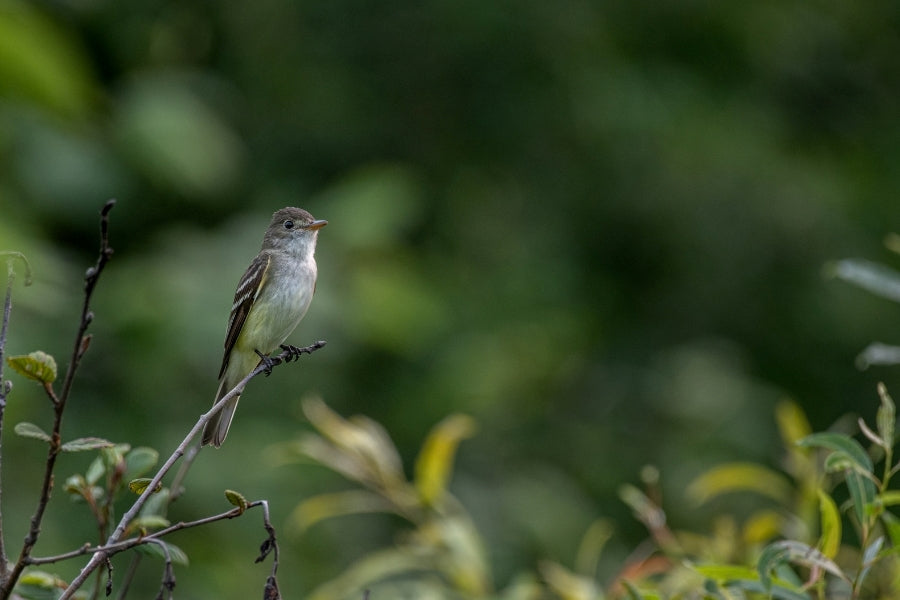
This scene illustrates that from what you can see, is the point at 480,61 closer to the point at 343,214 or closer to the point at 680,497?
the point at 343,214

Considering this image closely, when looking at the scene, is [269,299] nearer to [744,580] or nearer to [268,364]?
[268,364]

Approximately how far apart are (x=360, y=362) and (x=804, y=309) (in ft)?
12.0

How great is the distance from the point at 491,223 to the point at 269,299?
669 cm

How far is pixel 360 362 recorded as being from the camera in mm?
8797

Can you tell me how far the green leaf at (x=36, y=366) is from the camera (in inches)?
65.2

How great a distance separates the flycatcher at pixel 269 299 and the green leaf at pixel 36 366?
6.53 ft

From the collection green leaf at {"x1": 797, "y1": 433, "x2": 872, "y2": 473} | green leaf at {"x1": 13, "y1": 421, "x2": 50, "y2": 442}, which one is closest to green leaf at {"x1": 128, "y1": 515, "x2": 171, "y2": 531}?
green leaf at {"x1": 13, "y1": 421, "x2": 50, "y2": 442}

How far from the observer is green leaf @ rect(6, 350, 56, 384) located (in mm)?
1655

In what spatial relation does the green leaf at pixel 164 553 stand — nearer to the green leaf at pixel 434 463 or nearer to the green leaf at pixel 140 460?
the green leaf at pixel 140 460

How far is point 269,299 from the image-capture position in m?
3.96

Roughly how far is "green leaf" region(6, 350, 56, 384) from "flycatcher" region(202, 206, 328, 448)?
6.53 ft

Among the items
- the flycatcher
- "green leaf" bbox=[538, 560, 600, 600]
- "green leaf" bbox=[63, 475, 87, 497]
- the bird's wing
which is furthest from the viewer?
the bird's wing

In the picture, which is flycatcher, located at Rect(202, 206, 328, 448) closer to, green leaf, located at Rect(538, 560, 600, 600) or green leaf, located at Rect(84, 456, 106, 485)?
green leaf, located at Rect(538, 560, 600, 600)

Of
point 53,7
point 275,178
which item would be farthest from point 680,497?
point 53,7
